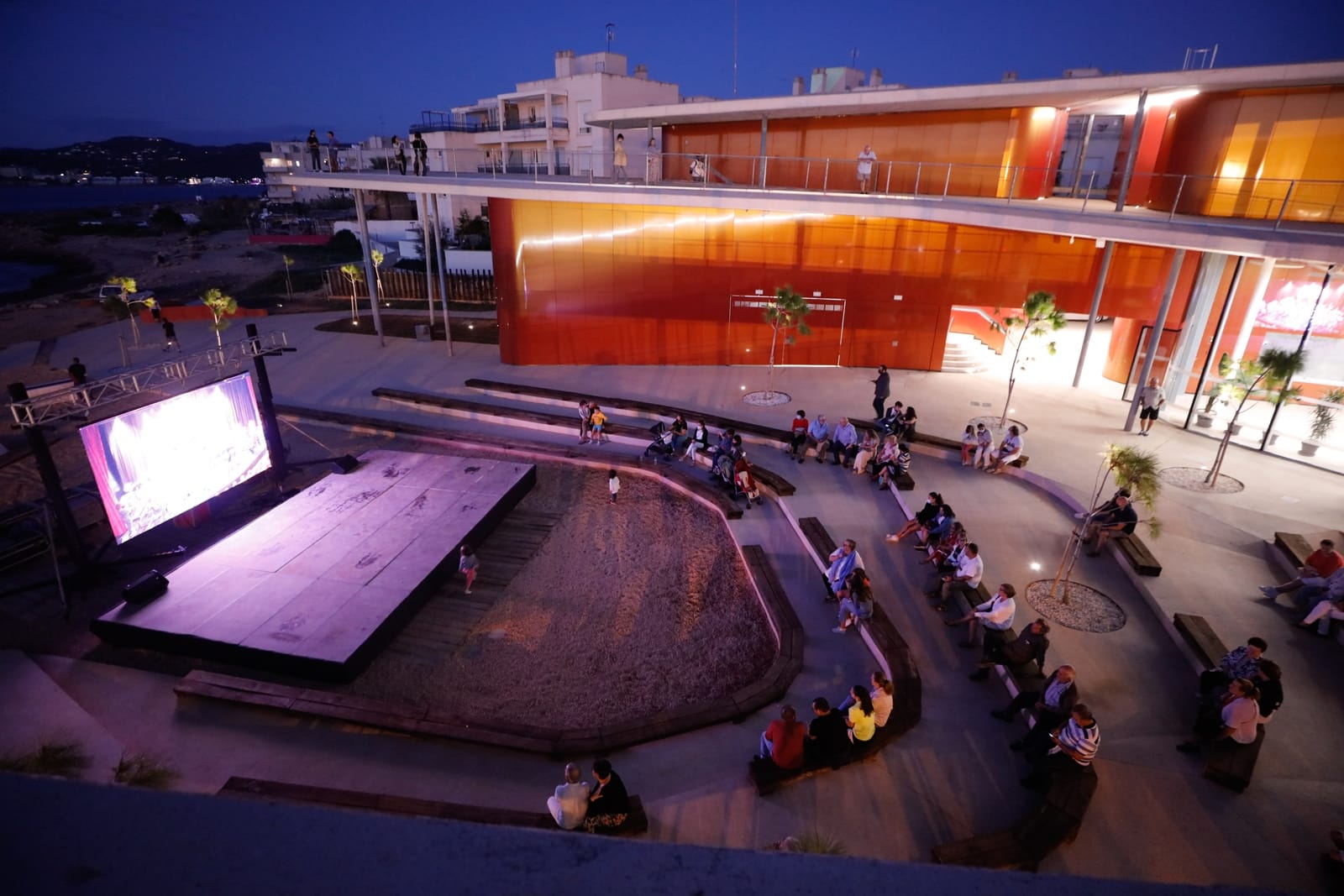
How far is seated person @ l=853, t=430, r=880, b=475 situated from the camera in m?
14.4

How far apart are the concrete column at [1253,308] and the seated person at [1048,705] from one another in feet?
42.3

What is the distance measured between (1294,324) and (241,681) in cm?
2160

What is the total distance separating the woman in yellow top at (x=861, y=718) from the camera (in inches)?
290

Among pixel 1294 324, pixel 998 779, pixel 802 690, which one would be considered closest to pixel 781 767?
pixel 802 690

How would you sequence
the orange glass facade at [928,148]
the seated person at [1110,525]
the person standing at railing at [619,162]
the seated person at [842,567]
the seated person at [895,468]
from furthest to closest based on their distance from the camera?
1. the person standing at railing at [619,162]
2. the orange glass facade at [928,148]
3. the seated person at [895,468]
4. the seated person at [1110,525]
5. the seated person at [842,567]

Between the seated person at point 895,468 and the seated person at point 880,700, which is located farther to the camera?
the seated person at point 895,468

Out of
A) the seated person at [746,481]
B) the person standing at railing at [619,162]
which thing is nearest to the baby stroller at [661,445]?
the seated person at [746,481]

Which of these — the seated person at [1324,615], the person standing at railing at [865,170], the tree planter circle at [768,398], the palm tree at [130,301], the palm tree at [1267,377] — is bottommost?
the tree planter circle at [768,398]

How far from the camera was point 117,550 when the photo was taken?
12570 mm

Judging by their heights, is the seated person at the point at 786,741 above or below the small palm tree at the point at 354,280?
below

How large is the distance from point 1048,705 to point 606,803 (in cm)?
505

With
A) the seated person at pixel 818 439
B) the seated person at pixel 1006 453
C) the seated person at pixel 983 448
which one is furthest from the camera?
the seated person at pixel 818 439

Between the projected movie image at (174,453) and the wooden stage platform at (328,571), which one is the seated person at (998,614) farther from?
the projected movie image at (174,453)

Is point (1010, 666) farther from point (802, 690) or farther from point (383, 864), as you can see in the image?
point (383, 864)
